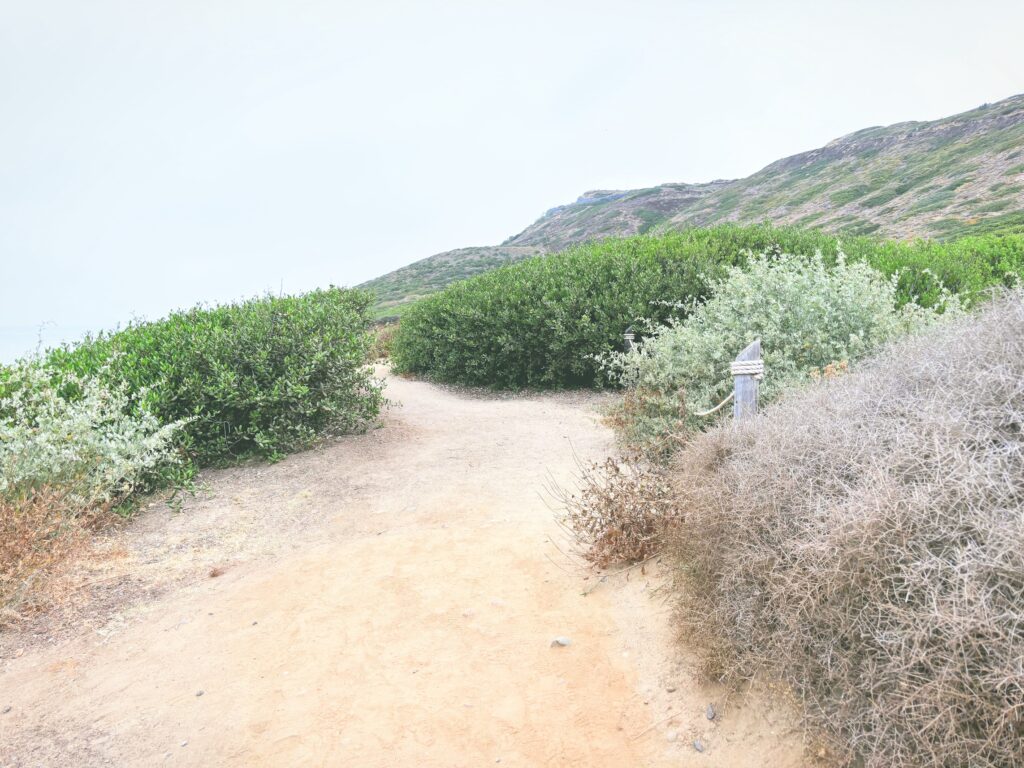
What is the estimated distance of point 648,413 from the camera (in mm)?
6391

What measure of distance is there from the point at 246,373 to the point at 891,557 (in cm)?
652

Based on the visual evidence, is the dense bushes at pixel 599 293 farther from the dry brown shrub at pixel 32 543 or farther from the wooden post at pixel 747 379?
the dry brown shrub at pixel 32 543

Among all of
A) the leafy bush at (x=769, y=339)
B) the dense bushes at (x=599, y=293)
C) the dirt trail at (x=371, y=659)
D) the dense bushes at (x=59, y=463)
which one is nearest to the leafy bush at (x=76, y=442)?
the dense bushes at (x=59, y=463)

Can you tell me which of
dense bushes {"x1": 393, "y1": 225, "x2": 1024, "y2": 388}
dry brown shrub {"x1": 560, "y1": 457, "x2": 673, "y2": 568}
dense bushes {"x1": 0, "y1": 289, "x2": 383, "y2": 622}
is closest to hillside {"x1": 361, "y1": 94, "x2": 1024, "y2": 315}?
dense bushes {"x1": 393, "y1": 225, "x2": 1024, "y2": 388}

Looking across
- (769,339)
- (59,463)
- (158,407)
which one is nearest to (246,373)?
(158,407)

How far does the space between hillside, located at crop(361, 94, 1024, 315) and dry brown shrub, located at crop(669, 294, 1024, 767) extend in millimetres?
18187

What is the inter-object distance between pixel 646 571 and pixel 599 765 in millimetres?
1381

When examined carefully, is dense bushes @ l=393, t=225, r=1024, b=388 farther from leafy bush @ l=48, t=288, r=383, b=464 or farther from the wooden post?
the wooden post

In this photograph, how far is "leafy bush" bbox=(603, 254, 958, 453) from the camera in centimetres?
577

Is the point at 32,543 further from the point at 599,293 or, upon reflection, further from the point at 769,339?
the point at 599,293

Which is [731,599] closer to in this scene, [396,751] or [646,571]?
[646,571]

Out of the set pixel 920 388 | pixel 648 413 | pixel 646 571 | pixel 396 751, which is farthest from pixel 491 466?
pixel 920 388

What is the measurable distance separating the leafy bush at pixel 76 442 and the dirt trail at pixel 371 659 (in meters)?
0.50

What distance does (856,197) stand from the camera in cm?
4178
